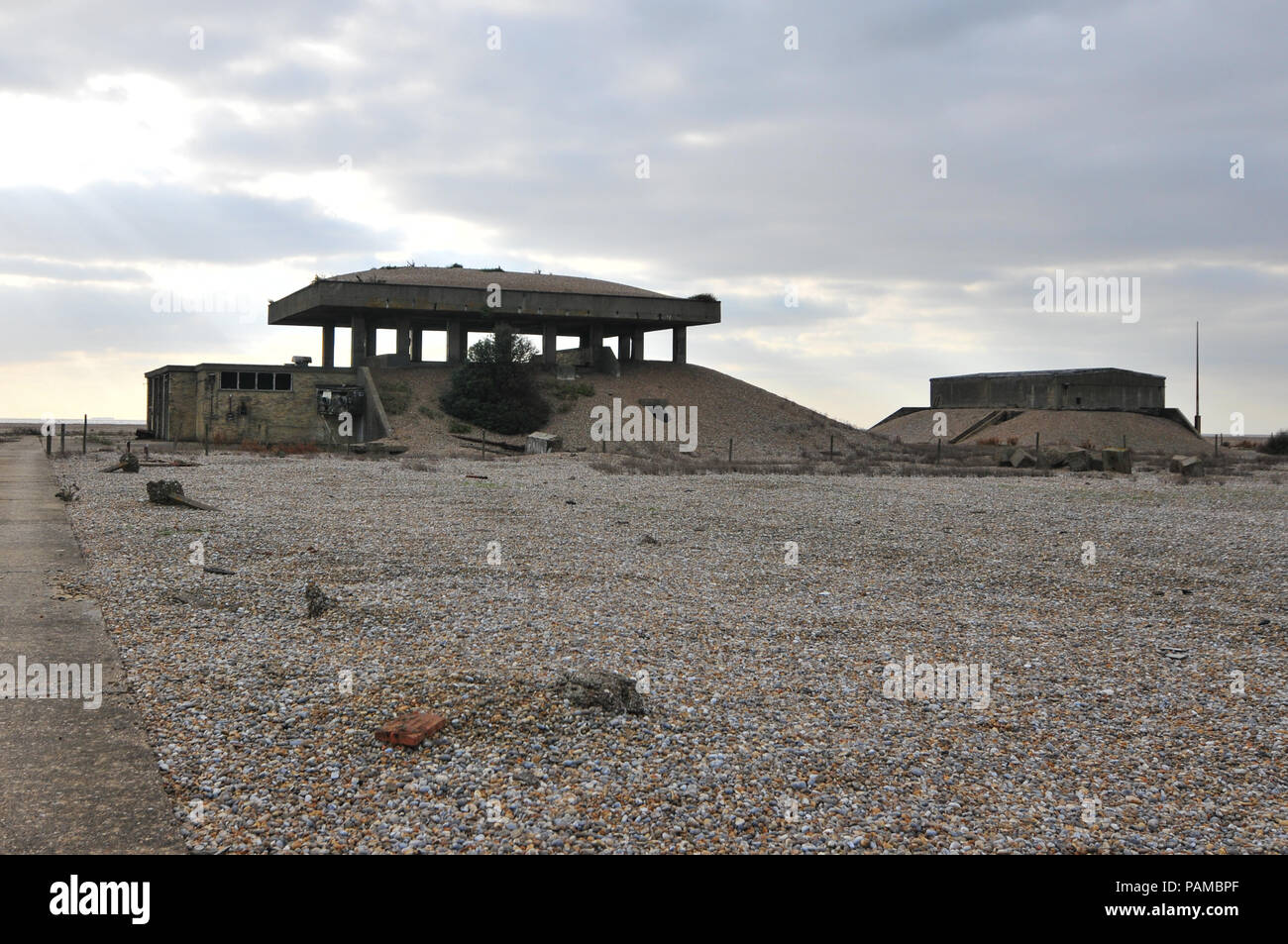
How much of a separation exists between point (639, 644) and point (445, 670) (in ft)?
6.99

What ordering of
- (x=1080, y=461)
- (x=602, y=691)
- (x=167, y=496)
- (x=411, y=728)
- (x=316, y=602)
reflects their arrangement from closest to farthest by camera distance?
(x=411, y=728)
(x=602, y=691)
(x=316, y=602)
(x=167, y=496)
(x=1080, y=461)

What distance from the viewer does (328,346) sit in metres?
58.8

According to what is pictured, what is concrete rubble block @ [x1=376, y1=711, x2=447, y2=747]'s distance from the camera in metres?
6.88

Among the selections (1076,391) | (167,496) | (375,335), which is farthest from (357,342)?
(1076,391)

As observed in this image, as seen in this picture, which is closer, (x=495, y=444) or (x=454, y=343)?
(x=495, y=444)

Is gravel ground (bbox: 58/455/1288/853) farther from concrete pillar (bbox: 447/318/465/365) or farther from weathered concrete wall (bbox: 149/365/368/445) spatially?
concrete pillar (bbox: 447/318/465/365)

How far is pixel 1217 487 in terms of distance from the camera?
31.2 metres

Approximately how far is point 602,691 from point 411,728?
1.59 metres

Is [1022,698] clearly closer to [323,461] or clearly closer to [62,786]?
[62,786]

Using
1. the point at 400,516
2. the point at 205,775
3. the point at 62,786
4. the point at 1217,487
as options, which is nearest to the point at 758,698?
the point at 205,775

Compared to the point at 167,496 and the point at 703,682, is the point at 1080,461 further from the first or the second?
the point at 703,682

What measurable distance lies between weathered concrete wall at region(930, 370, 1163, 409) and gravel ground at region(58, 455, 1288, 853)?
52.5 meters

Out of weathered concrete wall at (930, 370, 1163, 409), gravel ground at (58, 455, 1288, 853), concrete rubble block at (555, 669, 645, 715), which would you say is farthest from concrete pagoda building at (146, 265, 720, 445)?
concrete rubble block at (555, 669, 645, 715)
